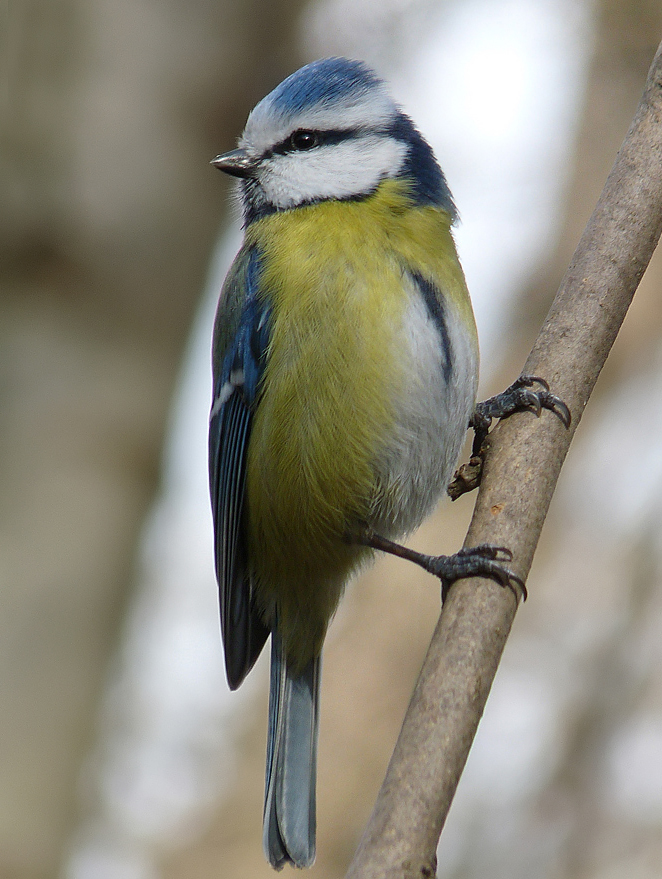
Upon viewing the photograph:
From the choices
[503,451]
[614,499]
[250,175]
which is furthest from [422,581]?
[503,451]

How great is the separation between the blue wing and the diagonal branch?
0.74 meters

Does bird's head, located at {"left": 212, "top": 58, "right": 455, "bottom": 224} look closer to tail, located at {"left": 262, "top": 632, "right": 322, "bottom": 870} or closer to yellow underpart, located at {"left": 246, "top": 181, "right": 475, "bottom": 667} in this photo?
yellow underpart, located at {"left": 246, "top": 181, "right": 475, "bottom": 667}

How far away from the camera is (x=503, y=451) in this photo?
1498mm

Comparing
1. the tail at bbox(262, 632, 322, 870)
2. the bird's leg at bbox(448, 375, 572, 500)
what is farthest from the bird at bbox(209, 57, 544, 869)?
the bird's leg at bbox(448, 375, 572, 500)

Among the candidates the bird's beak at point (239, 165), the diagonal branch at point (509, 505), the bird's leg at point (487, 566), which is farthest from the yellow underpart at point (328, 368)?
the bird's leg at point (487, 566)

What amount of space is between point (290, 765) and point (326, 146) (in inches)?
58.0

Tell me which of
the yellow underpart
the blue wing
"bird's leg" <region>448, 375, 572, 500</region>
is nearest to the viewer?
"bird's leg" <region>448, 375, 572, 500</region>

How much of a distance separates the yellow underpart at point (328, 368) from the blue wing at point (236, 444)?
1.8 inches

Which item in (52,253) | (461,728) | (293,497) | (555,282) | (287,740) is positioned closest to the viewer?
(461,728)

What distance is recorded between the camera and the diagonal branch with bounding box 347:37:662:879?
1.04 m

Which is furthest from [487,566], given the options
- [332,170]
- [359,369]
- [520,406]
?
[332,170]

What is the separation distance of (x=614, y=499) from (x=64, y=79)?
9.35 feet

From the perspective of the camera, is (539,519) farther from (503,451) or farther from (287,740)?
(287,740)

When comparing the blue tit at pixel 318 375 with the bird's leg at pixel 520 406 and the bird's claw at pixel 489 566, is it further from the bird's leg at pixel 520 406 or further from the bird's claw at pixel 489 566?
the bird's claw at pixel 489 566
